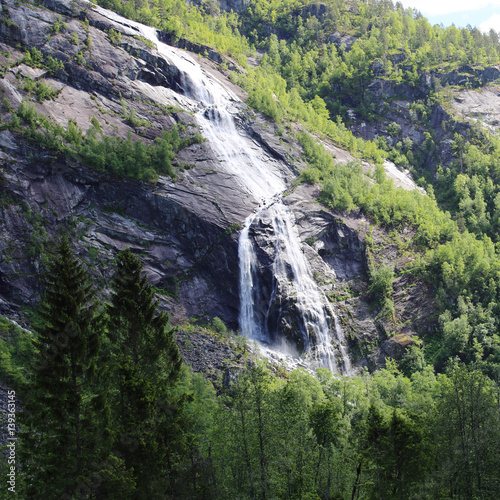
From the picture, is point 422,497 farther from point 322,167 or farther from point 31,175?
point 322,167

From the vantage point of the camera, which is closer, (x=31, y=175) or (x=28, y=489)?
(x=28, y=489)

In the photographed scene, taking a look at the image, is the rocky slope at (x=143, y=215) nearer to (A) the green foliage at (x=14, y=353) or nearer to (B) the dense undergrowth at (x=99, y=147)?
(B) the dense undergrowth at (x=99, y=147)

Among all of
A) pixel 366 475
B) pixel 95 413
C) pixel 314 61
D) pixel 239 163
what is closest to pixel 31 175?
pixel 239 163

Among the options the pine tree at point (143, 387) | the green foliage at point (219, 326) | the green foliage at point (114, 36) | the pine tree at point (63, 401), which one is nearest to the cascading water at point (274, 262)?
the green foliage at point (219, 326)

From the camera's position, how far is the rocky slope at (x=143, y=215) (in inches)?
1957

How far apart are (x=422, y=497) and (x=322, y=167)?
53.6m

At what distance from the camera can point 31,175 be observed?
167 ft

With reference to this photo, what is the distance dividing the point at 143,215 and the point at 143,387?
125ft

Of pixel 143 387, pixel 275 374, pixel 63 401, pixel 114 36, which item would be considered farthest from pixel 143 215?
pixel 63 401

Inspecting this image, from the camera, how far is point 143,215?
5534 cm

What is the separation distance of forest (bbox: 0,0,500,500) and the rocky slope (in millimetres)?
1847

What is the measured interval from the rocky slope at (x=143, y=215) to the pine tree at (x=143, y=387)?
2024cm

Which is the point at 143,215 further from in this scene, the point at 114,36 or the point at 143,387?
the point at 143,387

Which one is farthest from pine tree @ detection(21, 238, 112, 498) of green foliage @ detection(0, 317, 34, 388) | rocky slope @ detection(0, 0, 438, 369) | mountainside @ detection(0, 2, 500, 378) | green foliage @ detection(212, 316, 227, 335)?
green foliage @ detection(212, 316, 227, 335)
